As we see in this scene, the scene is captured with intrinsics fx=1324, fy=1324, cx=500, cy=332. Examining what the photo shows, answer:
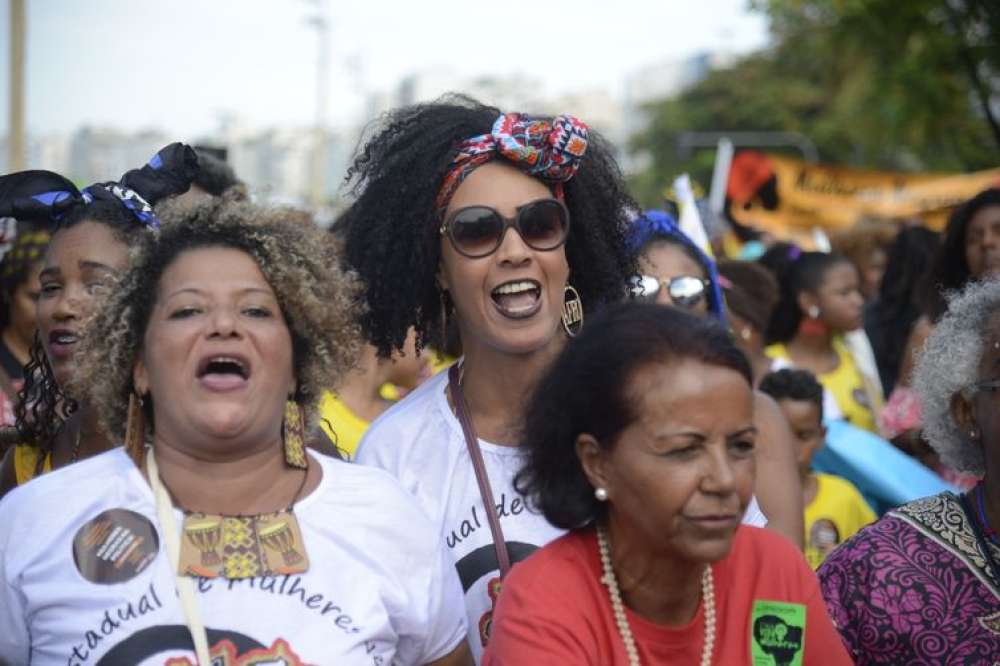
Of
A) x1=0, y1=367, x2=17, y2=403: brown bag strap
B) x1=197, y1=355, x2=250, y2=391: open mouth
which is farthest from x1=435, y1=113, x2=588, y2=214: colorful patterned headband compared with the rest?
x1=0, y1=367, x2=17, y2=403: brown bag strap

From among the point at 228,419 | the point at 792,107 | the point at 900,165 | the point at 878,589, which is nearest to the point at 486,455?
the point at 228,419

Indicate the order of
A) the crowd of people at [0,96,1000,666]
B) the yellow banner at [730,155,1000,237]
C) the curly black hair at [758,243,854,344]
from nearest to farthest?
the crowd of people at [0,96,1000,666], the curly black hair at [758,243,854,344], the yellow banner at [730,155,1000,237]

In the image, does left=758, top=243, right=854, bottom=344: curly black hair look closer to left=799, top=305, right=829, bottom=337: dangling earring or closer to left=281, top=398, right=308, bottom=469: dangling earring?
left=799, top=305, right=829, bottom=337: dangling earring

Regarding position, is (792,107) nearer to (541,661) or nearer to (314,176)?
(314,176)

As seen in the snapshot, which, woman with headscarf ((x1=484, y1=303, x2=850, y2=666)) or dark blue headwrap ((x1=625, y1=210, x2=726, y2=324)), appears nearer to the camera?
woman with headscarf ((x1=484, y1=303, x2=850, y2=666))

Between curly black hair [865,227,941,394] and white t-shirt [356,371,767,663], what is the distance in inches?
213

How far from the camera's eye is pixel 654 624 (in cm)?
275

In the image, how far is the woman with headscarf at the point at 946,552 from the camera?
3.17 meters

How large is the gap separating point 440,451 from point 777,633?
3.54 feet

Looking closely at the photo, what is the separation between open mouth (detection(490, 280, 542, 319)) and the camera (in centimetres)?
357

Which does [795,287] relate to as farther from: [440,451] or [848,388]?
[440,451]

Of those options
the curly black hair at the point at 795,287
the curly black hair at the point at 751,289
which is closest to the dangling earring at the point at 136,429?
the curly black hair at the point at 751,289

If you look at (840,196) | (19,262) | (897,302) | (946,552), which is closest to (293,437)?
(946,552)

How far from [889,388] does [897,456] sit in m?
2.31
